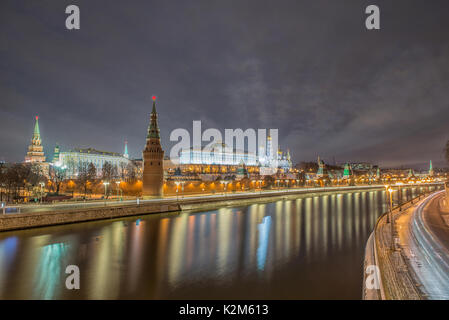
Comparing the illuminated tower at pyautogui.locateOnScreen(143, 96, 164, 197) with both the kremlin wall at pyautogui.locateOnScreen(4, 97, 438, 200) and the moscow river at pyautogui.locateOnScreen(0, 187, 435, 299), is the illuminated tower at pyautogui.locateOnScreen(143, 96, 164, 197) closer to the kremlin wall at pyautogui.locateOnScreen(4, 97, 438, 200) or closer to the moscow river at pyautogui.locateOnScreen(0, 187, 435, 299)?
the kremlin wall at pyautogui.locateOnScreen(4, 97, 438, 200)

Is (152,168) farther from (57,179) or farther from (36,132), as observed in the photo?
(36,132)

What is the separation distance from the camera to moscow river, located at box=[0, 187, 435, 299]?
1127 centimetres

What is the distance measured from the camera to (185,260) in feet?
51.3

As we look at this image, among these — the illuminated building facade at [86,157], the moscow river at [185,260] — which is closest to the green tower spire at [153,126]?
the moscow river at [185,260]

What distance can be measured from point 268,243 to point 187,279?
8603 mm

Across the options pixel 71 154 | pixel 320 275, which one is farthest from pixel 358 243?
pixel 71 154

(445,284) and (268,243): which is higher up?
(445,284)

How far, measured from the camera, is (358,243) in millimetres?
18953

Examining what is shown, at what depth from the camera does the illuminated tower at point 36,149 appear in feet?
308

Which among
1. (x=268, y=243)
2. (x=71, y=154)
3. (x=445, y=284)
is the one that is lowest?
(x=268, y=243)

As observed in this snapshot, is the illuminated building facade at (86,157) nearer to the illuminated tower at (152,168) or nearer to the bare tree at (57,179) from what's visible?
the bare tree at (57,179)

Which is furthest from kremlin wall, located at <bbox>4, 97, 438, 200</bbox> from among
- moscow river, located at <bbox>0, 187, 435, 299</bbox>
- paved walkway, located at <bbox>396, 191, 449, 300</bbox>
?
paved walkway, located at <bbox>396, 191, 449, 300</bbox>

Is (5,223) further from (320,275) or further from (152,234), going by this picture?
(320,275)
